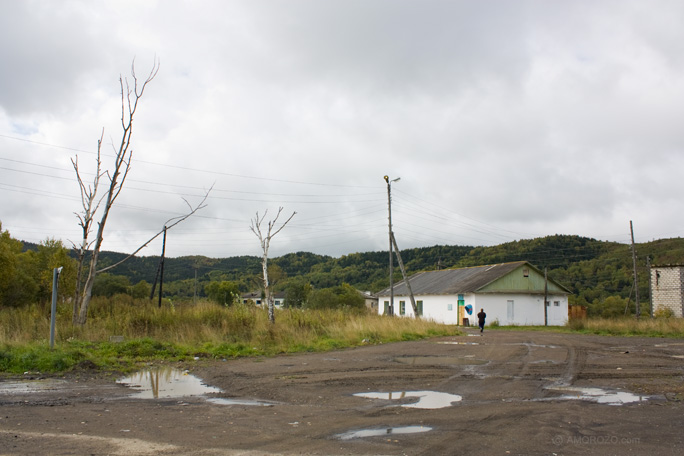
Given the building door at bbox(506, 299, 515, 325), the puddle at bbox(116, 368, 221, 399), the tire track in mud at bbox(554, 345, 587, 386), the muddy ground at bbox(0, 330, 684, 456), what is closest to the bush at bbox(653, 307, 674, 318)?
the building door at bbox(506, 299, 515, 325)

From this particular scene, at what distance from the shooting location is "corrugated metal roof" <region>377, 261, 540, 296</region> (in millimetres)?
43125

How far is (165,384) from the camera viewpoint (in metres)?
9.91

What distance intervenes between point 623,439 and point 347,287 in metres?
64.1

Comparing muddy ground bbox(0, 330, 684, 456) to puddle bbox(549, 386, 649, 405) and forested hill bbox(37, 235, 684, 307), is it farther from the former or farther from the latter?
forested hill bbox(37, 235, 684, 307)

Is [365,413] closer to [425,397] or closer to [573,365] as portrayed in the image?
[425,397]

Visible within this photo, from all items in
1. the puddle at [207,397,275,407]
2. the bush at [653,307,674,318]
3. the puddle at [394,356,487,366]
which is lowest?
the bush at [653,307,674,318]

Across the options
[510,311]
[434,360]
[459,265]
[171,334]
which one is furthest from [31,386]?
[459,265]

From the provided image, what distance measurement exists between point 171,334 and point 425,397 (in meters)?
11.2

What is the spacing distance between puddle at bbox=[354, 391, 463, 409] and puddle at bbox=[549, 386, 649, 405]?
1.84 metres

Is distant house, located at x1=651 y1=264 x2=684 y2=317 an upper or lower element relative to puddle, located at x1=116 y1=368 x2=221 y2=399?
upper

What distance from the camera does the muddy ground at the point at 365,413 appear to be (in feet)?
18.1

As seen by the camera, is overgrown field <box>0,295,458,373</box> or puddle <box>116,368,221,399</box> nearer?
puddle <box>116,368,221,399</box>

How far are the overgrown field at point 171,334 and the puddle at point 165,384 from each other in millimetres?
1162

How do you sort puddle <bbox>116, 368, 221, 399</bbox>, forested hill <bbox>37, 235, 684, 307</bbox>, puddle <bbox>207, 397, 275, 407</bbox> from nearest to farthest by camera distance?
1. puddle <bbox>207, 397, 275, 407</bbox>
2. puddle <bbox>116, 368, 221, 399</bbox>
3. forested hill <bbox>37, 235, 684, 307</bbox>
